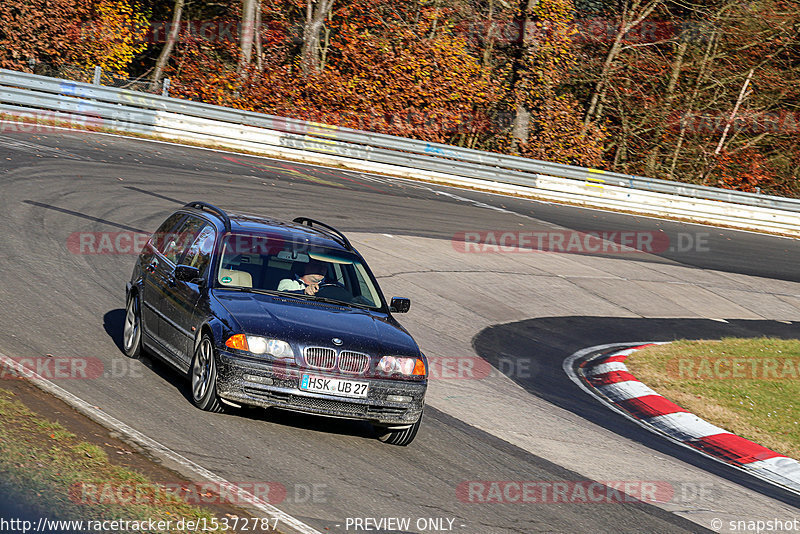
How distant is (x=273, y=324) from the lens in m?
7.03

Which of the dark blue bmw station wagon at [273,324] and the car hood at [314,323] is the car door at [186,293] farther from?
the car hood at [314,323]

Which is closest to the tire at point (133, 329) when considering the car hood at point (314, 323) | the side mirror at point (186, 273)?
the side mirror at point (186, 273)

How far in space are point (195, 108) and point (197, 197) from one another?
8.82 meters

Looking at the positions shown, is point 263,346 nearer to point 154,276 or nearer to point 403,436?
point 403,436

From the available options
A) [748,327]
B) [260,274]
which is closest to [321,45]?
[748,327]

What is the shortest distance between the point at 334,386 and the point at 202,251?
1996 millimetres

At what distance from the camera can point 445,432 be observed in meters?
8.03

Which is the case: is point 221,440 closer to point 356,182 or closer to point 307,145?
point 356,182

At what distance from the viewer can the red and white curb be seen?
30.1ft

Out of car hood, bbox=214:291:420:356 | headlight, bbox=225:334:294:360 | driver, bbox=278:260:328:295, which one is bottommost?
headlight, bbox=225:334:294:360

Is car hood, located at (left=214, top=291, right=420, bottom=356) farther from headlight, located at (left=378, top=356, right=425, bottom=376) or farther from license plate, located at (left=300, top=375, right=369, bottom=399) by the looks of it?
license plate, located at (left=300, top=375, right=369, bottom=399)
